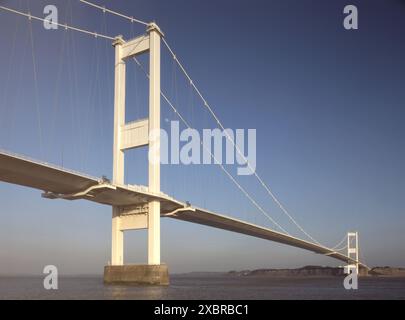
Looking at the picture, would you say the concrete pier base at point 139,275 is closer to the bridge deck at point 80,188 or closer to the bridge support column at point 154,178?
the bridge support column at point 154,178

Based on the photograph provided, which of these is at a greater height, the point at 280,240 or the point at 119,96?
the point at 119,96

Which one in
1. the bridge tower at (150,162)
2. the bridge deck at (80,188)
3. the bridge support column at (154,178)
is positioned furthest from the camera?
the bridge tower at (150,162)

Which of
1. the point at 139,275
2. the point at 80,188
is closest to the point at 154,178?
the point at 80,188

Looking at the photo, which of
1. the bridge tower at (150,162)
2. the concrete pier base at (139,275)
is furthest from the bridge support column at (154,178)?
the concrete pier base at (139,275)

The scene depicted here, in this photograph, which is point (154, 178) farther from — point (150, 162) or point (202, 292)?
point (202, 292)
